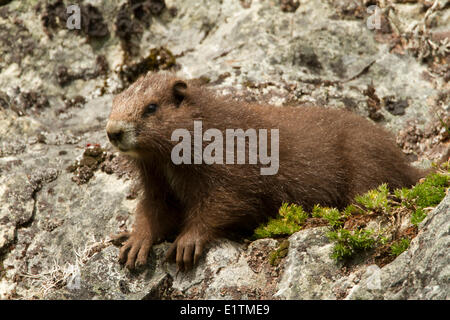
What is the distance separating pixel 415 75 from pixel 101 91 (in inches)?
204

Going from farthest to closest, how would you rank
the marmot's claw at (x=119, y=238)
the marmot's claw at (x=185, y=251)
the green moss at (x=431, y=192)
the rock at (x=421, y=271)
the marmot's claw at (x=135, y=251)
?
the marmot's claw at (x=119, y=238)
the marmot's claw at (x=135, y=251)
the marmot's claw at (x=185, y=251)
the green moss at (x=431, y=192)
the rock at (x=421, y=271)

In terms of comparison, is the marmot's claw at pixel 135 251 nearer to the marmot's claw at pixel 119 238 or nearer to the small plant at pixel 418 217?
the marmot's claw at pixel 119 238

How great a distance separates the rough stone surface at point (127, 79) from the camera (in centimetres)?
736

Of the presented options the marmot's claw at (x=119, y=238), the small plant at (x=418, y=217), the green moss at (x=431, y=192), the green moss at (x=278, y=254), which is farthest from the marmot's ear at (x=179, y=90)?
the small plant at (x=418, y=217)

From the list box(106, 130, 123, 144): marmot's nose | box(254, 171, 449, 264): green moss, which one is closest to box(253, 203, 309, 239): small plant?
box(254, 171, 449, 264): green moss

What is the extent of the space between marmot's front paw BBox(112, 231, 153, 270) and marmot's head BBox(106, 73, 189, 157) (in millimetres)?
991

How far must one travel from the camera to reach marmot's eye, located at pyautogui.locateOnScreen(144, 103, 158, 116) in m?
6.20

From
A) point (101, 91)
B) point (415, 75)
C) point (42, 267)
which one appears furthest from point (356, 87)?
point (42, 267)

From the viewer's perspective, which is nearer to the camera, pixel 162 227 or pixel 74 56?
pixel 162 227

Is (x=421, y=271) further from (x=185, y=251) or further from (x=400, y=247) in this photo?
(x=185, y=251)

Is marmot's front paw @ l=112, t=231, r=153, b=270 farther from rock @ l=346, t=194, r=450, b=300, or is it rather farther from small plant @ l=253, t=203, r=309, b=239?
rock @ l=346, t=194, r=450, b=300

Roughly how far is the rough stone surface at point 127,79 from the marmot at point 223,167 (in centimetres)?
37

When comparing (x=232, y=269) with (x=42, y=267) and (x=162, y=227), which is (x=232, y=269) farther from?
(x=42, y=267)
